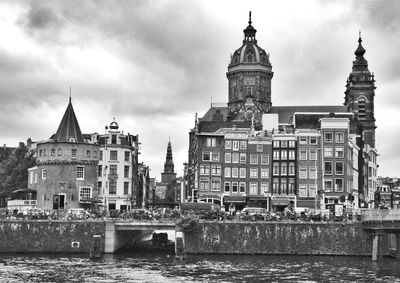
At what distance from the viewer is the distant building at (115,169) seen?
114 m

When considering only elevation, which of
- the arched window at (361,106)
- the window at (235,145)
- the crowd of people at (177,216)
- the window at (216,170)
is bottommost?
the crowd of people at (177,216)

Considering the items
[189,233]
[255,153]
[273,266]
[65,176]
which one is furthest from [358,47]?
[273,266]

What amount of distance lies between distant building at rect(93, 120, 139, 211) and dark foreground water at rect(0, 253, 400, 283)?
3464cm

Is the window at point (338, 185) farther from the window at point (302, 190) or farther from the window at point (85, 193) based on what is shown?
the window at point (85, 193)

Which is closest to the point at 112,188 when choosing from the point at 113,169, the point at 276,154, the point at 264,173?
the point at 113,169

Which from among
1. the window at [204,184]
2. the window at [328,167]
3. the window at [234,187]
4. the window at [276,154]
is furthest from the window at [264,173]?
the window at [328,167]

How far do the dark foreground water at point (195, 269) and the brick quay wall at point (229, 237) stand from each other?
2.21 meters

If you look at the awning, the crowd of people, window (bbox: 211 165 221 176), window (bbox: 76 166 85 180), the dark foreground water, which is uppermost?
window (bbox: 211 165 221 176)

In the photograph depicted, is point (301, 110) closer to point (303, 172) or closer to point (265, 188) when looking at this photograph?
point (303, 172)

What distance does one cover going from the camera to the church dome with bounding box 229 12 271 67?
154000mm

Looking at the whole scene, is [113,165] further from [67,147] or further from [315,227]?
[315,227]

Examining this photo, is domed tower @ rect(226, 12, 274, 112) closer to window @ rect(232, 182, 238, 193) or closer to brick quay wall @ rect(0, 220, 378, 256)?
window @ rect(232, 182, 238, 193)

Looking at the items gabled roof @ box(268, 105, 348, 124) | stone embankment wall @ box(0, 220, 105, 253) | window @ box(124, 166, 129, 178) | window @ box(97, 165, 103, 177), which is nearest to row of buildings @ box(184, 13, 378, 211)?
window @ box(124, 166, 129, 178)

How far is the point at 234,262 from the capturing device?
73.2 meters
